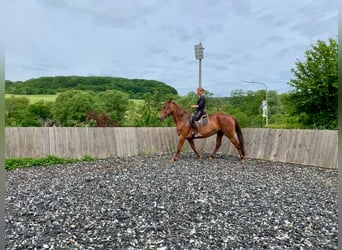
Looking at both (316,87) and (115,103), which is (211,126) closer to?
(316,87)

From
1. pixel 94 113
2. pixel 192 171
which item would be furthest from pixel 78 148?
pixel 192 171

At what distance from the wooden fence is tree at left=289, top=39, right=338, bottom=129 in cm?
348

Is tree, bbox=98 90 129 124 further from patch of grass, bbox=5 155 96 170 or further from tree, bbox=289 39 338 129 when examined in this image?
tree, bbox=289 39 338 129

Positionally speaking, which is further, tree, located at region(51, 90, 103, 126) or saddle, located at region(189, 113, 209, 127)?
tree, located at region(51, 90, 103, 126)

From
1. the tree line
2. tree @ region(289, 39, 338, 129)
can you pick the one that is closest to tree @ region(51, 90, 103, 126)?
the tree line

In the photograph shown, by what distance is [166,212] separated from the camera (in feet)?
11.3

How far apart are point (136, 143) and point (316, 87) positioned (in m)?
7.24

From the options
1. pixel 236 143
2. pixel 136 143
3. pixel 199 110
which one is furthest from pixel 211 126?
pixel 136 143

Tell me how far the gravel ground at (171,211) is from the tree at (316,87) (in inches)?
236

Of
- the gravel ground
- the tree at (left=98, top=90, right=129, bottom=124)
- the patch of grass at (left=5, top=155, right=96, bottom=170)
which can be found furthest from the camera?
the tree at (left=98, top=90, right=129, bottom=124)

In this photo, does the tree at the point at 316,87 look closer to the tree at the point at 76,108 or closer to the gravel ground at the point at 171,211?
the gravel ground at the point at 171,211

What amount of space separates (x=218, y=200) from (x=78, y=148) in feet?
19.7

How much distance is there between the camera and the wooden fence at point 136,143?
7.50m

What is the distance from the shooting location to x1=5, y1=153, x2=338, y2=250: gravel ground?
273 centimetres
